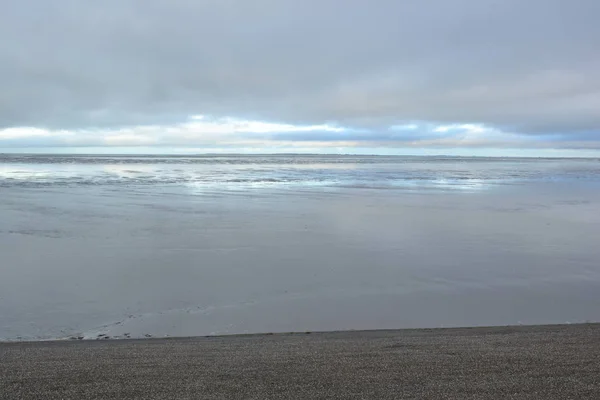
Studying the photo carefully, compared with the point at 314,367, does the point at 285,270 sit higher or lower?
lower

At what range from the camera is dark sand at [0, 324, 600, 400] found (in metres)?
3.98

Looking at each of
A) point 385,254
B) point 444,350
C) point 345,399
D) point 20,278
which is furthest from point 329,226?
point 345,399

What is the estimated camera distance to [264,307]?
7.17 meters

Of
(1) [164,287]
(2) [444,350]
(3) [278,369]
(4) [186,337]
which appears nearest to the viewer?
(3) [278,369]

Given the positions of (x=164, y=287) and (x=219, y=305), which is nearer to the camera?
(x=219, y=305)

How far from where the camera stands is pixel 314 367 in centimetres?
456

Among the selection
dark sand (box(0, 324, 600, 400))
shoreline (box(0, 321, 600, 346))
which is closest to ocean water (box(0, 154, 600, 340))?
shoreline (box(0, 321, 600, 346))

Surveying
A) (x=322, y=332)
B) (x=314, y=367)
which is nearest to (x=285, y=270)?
(x=322, y=332)

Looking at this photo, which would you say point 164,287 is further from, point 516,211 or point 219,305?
point 516,211

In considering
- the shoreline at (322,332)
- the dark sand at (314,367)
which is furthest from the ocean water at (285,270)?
the dark sand at (314,367)

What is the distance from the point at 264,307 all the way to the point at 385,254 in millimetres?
4136

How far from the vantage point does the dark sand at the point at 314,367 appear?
3.98 m

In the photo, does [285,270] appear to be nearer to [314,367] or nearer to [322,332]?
[322,332]

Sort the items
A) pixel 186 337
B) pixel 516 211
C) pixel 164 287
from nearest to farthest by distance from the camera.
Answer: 1. pixel 186 337
2. pixel 164 287
3. pixel 516 211
